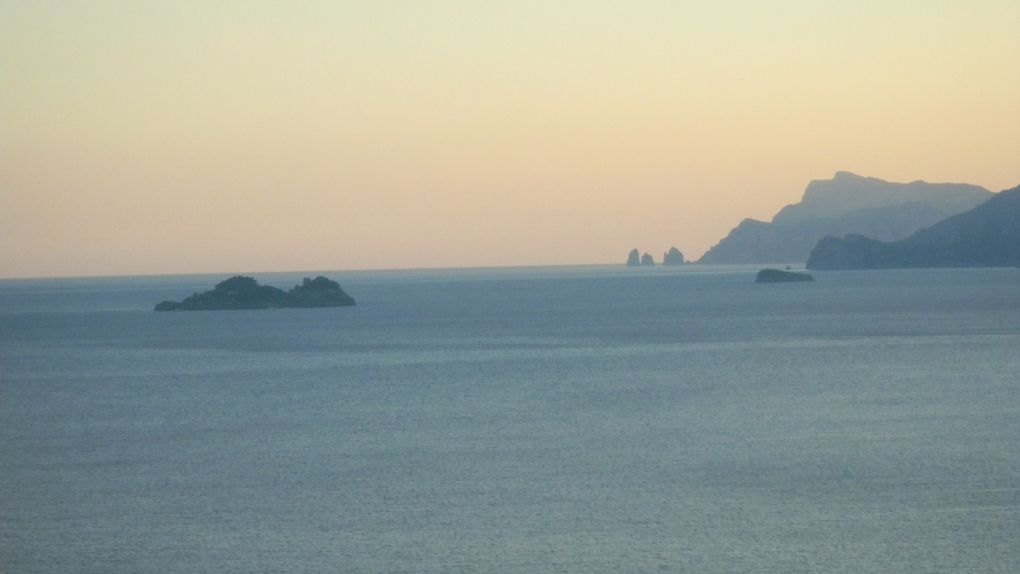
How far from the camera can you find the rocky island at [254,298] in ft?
475

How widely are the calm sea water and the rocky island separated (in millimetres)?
65867

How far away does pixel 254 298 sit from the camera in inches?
5851

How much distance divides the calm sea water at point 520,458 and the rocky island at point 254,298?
216 feet

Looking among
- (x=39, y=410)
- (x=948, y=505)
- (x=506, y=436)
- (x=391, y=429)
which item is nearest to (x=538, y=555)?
(x=948, y=505)

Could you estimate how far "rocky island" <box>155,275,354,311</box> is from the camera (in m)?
145

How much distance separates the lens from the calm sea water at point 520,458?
80.3 feet

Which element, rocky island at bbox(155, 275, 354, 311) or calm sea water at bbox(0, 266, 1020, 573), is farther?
rocky island at bbox(155, 275, 354, 311)

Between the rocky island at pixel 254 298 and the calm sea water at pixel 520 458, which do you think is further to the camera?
the rocky island at pixel 254 298

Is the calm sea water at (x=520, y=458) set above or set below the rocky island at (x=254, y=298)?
below

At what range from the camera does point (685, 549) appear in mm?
24297

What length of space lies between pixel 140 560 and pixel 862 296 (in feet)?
447

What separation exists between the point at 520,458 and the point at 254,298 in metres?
117

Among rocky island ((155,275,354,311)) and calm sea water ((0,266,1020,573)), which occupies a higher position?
rocky island ((155,275,354,311))

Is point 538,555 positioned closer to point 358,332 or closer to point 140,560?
point 140,560
